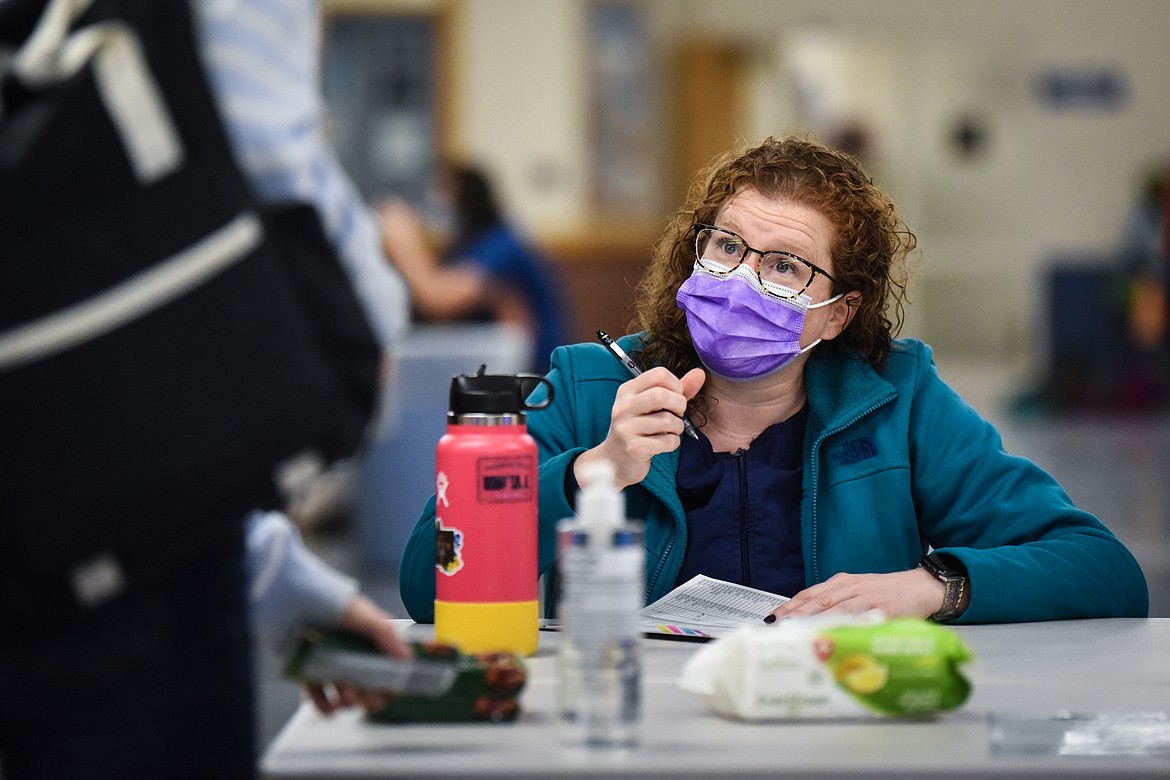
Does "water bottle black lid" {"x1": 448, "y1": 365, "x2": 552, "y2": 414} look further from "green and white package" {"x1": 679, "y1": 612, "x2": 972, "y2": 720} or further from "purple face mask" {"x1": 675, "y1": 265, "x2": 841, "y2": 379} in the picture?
"purple face mask" {"x1": 675, "y1": 265, "x2": 841, "y2": 379}

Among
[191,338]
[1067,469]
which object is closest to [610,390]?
[191,338]

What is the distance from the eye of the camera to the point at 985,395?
11.0 metres

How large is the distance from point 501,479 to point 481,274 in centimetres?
490

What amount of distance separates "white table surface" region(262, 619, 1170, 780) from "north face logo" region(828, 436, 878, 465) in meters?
0.46

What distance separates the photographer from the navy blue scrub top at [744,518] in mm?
1730

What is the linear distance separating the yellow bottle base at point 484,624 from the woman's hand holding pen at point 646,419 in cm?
27

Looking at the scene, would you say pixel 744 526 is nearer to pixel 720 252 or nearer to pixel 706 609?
pixel 706 609

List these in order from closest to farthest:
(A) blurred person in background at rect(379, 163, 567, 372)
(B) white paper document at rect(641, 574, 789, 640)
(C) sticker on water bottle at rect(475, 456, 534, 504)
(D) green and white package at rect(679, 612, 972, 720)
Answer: (D) green and white package at rect(679, 612, 972, 720)
(C) sticker on water bottle at rect(475, 456, 534, 504)
(B) white paper document at rect(641, 574, 789, 640)
(A) blurred person in background at rect(379, 163, 567, 372)

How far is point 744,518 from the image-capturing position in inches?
68.7

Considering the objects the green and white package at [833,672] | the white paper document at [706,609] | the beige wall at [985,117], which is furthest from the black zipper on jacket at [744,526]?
the beige wall at [985,117]

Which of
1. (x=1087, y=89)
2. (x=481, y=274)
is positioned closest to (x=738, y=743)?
Answer: (x=481, y=274)

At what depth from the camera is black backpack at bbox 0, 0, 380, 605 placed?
86cm

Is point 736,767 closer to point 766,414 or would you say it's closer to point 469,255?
point 766,414

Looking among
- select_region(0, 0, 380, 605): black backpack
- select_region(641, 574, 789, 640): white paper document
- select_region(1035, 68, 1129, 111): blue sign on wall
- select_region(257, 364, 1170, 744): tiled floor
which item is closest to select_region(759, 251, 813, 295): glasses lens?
select_region(641, 574, 789, 640): white paper document
